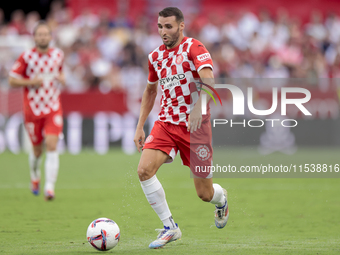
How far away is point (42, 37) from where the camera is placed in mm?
8875

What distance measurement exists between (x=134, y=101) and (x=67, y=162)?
2.93 m

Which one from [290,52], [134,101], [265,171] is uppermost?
[290,52]

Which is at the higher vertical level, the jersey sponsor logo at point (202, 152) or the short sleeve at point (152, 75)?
the short sleeve at point (152, 75)

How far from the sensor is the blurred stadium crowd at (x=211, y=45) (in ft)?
54.7

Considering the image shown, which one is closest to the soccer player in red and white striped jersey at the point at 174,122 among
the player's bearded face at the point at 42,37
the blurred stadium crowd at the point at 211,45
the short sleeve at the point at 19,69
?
the player's bearded face at the point at 42,37

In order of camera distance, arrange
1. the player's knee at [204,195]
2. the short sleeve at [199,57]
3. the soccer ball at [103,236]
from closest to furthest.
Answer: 1. the soccer ball at [103,236]
2. the short sleeve at [199,57]
3. the player's knee at [204,195]

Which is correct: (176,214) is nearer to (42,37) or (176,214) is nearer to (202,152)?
(202,152)

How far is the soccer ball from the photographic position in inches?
201

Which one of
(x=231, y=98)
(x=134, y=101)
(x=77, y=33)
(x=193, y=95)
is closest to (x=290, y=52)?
(x=231, y=98)

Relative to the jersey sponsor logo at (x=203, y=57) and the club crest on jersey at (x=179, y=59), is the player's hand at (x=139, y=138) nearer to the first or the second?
the club crest on jersey at (x=179, y=59)

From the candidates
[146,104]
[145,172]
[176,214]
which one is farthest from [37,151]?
[145,172]

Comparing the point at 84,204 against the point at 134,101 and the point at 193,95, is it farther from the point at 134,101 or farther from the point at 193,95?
the point at 134,101

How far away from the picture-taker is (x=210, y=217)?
23.7ft

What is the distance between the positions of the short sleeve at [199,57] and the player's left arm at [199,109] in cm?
4
